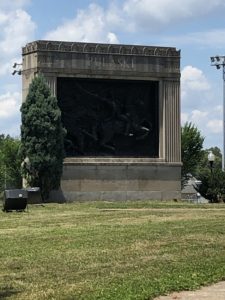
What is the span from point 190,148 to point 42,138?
33.6 m

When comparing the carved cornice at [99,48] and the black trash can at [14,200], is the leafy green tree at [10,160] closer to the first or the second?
the carved cornice at [99,48]

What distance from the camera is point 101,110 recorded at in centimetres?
3559

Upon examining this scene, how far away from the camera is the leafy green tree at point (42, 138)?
109 ft

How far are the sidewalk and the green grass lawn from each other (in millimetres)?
163

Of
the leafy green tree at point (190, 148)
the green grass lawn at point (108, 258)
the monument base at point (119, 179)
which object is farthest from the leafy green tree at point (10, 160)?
the green grass lawn at point (108, 258)

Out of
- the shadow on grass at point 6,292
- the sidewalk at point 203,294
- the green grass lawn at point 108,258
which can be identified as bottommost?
the shadow on grass at point 6,292

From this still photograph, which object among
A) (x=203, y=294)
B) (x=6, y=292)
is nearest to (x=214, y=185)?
(x=203, y=294)

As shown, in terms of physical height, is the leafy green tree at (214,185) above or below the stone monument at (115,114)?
below

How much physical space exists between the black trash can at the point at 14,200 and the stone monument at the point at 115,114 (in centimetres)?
1005

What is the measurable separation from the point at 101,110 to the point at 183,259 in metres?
24.3

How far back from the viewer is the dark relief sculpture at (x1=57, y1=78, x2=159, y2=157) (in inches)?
1382

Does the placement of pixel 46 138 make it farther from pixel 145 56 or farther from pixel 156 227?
pixel 156 227

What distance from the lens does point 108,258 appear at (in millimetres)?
11797

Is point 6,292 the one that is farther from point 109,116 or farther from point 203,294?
point 109,116
